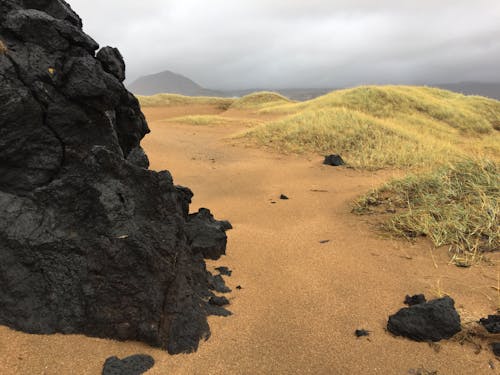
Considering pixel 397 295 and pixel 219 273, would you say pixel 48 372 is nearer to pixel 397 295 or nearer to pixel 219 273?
pixel 219 273

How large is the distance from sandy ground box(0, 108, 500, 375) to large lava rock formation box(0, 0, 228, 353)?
188 mm

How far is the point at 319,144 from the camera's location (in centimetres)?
1212

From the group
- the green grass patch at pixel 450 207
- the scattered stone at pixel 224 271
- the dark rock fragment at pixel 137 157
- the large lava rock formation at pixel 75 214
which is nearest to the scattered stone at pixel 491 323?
the green grass patch at pixel 450 207

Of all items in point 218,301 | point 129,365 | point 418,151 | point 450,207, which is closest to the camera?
point 129,365

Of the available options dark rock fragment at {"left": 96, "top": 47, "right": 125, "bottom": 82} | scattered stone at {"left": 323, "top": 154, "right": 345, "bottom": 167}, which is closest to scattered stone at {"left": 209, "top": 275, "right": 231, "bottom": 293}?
dark rock fragment at {"left": 96, "top": 47, "right": 125, "bottom": 82}

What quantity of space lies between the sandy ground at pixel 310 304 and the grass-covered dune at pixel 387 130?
400 centimetres

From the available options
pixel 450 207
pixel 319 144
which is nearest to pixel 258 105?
pixel 319 144

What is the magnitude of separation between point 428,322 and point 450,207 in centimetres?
295

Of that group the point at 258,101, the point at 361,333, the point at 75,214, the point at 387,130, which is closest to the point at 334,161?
the point at 387,130

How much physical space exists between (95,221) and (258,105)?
3579 cm

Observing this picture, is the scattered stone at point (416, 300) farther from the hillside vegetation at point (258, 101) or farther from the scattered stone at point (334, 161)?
the hillside vegetation at point (258, 101)

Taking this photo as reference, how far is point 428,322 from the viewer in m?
2.96

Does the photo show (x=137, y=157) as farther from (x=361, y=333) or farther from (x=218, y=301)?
(x=361, y=333)

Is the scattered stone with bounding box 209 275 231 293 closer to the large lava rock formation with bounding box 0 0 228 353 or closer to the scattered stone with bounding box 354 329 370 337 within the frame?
the large lava rock formation with bounding box 0 0 228 353
